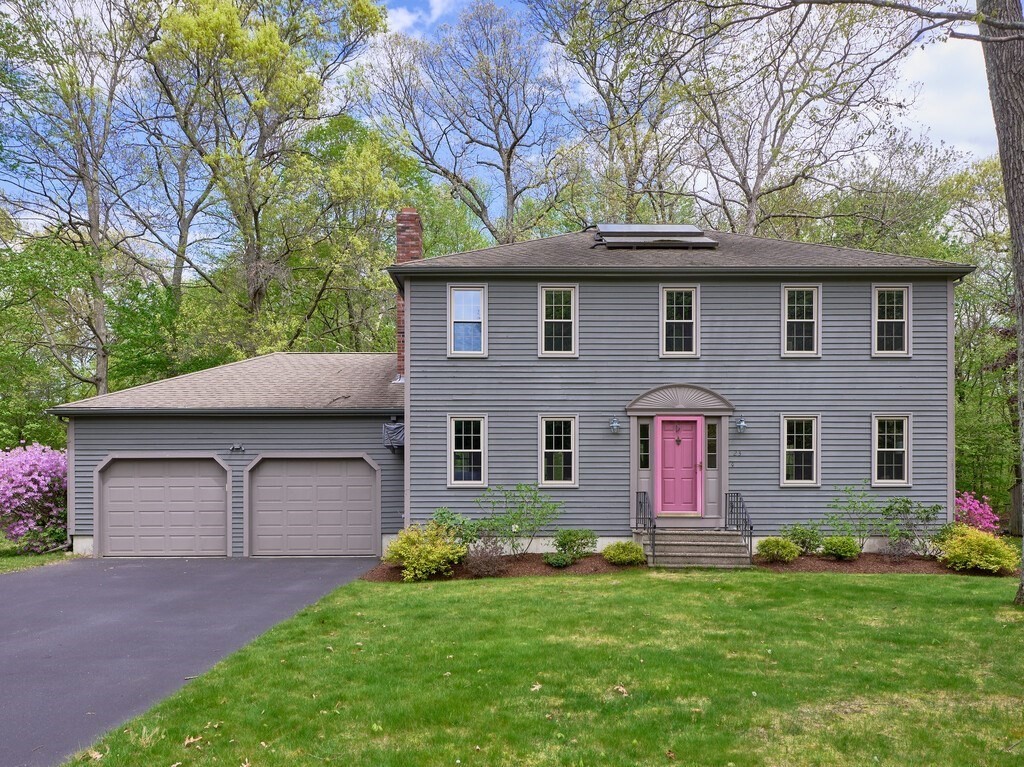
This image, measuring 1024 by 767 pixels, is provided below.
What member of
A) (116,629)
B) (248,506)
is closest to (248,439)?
(248,506)

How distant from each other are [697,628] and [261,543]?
990cm

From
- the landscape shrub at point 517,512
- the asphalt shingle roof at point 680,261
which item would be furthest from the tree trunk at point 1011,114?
the landscape shrub at point 517,512

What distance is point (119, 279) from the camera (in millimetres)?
23156

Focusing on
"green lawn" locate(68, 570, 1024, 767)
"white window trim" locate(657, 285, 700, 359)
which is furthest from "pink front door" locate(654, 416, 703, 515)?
"green lawn" locate(68, 570, 1024, 767)

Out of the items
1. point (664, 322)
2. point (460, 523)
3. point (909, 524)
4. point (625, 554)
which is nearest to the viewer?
point (625, 554)

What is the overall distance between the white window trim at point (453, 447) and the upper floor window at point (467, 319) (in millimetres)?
1363

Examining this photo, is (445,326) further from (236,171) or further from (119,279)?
(119,279)

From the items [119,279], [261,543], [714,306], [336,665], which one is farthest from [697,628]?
[119,279]

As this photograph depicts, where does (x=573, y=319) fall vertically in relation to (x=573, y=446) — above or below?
above

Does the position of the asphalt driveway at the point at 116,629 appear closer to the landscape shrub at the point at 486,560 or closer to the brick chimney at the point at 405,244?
the landscape shrub at the point at 486,560

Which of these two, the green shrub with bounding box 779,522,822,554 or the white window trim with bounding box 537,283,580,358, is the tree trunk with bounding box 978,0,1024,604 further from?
the white window trim with bounding box 537,283,580,358

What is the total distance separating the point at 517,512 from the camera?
1277 cm

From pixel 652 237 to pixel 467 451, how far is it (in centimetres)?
667

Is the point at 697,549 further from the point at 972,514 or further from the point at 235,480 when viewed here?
the point at 235,480
